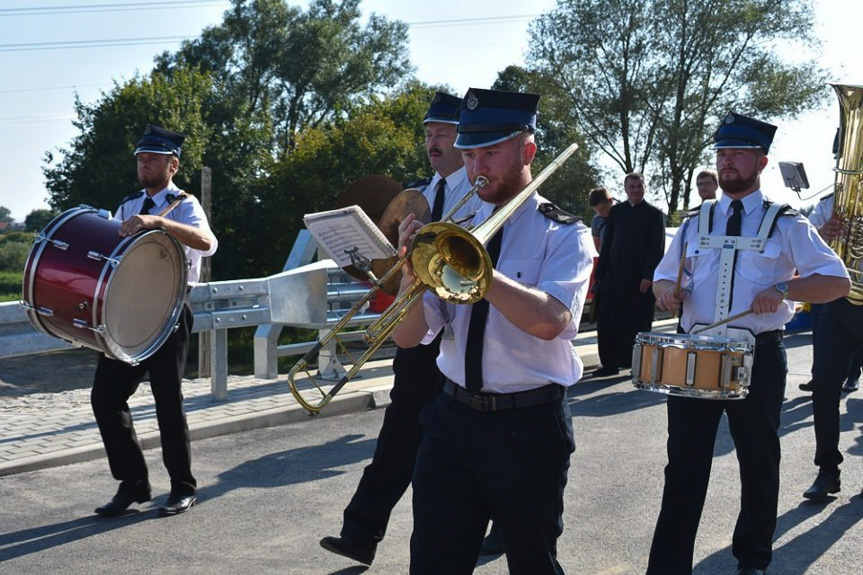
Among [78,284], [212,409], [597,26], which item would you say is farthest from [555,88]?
[78,284]

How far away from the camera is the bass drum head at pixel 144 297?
5.64 meters

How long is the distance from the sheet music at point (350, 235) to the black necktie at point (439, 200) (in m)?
0.52

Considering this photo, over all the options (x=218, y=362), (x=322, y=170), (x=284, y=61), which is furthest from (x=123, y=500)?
(x=284, y=61)

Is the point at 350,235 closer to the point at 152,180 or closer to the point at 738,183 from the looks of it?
the point at 738,183

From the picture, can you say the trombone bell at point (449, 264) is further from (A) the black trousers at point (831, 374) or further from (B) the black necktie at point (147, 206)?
(A) the black trousers at point (831, 374)

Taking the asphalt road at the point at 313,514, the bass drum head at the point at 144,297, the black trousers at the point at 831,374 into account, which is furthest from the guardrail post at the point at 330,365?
the black trousers at the point at 831,374

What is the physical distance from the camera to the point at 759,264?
5109 mm

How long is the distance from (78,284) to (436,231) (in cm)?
307

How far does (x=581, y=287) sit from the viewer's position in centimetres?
359

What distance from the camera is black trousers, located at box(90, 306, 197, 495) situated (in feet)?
20.3

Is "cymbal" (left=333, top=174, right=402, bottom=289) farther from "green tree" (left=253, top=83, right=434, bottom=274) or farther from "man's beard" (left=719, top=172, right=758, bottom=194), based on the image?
"green tree" (left=253, top=83, right=434, bottom=274)

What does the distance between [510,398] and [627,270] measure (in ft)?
27.9

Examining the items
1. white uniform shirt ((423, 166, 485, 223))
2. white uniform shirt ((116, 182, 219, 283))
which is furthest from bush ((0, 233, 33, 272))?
white uniform shirt ((423, 166, 485, 223))

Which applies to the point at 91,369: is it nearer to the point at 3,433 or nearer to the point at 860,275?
the point at 3,433
